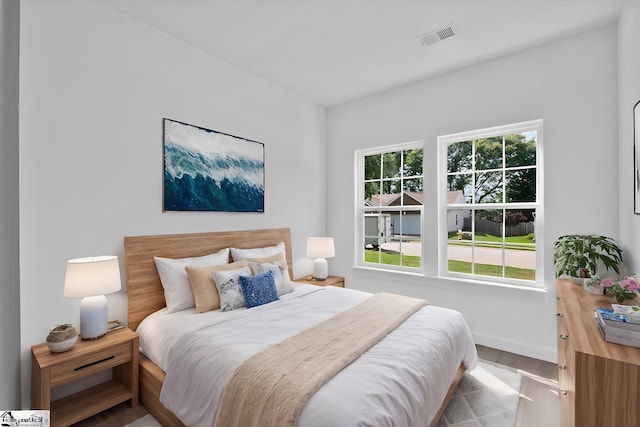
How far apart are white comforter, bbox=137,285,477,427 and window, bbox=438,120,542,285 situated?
114 cm

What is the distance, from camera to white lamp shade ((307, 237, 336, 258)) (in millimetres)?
3709

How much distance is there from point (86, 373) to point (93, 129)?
1.62 meters

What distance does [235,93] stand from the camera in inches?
126

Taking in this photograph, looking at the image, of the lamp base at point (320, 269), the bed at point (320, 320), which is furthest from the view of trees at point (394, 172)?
the bed at point (320, 320)

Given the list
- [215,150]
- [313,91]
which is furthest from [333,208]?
[215,150]

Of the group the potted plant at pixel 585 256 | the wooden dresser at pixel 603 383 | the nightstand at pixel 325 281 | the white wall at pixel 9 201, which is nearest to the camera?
the white wall at pixel 9 201

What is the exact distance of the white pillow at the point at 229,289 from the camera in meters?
2.42

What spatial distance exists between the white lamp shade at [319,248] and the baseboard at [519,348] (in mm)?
1729

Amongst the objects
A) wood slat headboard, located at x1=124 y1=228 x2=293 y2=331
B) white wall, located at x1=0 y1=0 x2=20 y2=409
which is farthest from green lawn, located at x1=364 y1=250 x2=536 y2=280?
white wall, located at x1=0 y1=0 x2=20 y2=409

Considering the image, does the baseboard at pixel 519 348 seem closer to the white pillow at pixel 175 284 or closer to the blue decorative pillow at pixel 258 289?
the blue decorative pillow at pixel 258 289

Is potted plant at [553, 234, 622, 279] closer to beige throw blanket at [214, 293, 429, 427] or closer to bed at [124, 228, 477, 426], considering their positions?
bed at [124, 228, 477, 426]

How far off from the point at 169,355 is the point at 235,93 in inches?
96.4

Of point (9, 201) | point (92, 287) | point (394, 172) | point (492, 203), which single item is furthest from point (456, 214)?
point (9, 201)

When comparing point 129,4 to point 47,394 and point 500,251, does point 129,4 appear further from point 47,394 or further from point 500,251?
point 500,251
